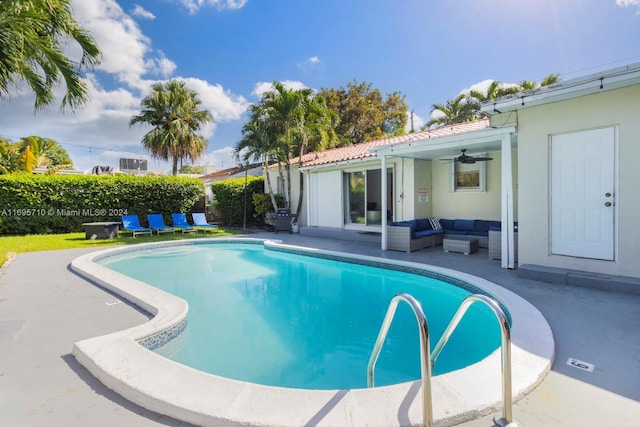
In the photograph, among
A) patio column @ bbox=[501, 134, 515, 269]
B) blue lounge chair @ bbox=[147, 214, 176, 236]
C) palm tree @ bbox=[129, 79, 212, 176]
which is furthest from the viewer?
palm tree @ bbox=[129, 79, 212, 176]

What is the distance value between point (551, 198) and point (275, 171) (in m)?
15.0

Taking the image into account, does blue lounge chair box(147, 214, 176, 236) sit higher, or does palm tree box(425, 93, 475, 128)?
palm tree box(425, 93, 475, 128)

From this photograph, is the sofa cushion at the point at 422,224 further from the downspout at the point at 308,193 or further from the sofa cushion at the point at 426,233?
the downspout at the point at 308,193

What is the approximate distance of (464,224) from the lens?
11836 mm

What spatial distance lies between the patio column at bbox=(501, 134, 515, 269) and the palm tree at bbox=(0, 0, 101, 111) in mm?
11219

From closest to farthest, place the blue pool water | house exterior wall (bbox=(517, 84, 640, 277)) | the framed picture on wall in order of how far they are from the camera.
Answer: the blue pool water < house exterior wall (bbox=(517, 84, 640, 277)) < the framed picture on wall

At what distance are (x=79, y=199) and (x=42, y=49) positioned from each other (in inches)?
397

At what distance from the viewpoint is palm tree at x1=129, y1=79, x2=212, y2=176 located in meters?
22.3

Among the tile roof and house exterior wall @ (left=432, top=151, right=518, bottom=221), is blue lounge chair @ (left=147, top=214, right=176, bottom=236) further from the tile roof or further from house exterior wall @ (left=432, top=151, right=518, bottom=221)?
house exterior wall @ (left=432, top=151, right=518, bottom=221)

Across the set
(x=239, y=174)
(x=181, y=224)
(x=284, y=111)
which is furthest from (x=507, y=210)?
(x=239, y=174)

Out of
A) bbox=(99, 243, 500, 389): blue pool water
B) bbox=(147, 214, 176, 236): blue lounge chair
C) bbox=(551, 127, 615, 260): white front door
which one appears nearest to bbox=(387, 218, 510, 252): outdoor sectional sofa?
bbox=(99, 243, 500, 389): blue pool water

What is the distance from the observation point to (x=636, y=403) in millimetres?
2826

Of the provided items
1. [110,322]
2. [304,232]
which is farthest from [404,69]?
[110,322]

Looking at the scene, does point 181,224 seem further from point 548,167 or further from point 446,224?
point 548,167
